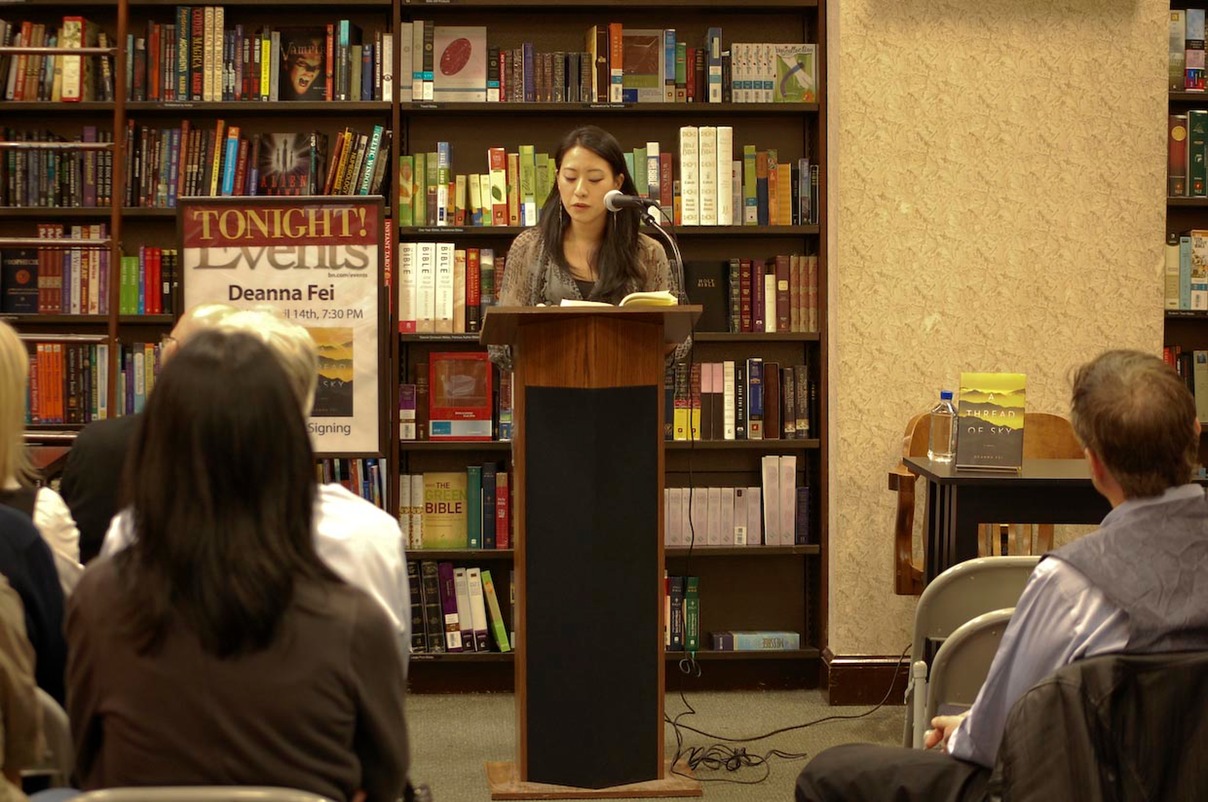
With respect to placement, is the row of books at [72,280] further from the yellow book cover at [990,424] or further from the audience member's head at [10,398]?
the yellow book cover at [990,424]

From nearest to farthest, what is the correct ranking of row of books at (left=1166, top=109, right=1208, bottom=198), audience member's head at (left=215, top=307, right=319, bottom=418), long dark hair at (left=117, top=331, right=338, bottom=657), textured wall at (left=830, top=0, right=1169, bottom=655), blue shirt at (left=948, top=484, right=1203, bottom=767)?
long dark hair at (left=117, top=331, right=338, bottom=657)
blue shirt at (left=948, top=484, right=1203, bottom=767)
audience member's head at (left=215, top=307, right=319, bottom=418)
textured wall at (left=830, top=0, right=1169, bottom=655)
row of books at (left=1166, top=109, right=1208, bottom=198)

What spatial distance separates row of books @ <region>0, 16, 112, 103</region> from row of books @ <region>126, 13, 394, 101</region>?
0.15m

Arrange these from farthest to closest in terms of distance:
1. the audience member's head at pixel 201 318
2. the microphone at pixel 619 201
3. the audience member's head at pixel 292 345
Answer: the microphone at pixel 619 201, the audience member's head at pixel 201 318, the audience member's head at pixel 292 345

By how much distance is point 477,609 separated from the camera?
4.59 m

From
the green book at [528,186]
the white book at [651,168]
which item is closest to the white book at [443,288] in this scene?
the green book at [528,186]

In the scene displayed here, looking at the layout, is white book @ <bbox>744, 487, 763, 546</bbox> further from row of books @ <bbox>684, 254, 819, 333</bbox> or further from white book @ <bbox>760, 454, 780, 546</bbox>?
row of books @ <bbox>684, 254, 819, 333</bbox>

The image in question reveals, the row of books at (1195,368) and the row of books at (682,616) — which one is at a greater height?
the row of books at (1195,368)

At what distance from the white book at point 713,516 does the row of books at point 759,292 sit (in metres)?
0.59

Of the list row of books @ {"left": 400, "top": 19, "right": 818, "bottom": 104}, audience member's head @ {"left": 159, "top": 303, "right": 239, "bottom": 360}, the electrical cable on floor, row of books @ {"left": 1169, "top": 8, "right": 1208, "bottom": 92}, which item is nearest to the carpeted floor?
the electrical cable on floor

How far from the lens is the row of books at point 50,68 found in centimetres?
451

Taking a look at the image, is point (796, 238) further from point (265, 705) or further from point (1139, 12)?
point (265, 705)

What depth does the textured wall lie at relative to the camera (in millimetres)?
4348

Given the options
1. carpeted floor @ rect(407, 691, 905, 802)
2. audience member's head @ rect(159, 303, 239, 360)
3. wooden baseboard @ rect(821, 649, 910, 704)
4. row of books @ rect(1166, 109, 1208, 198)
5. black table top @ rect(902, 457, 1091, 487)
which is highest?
row of books @ rect(1166, 109, 1208, 198)

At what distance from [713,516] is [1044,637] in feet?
9.54
